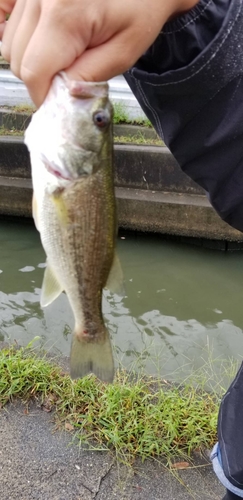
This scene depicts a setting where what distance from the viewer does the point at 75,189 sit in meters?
1.30

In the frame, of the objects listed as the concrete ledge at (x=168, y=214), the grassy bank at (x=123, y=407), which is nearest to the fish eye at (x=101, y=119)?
the grassy bank at (x=123, y=407)

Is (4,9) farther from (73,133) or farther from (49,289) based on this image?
(49,289)

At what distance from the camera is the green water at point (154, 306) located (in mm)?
4617

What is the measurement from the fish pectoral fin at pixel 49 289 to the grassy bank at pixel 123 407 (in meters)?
1.64

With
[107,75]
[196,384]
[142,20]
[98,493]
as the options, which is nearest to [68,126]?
[107,75]

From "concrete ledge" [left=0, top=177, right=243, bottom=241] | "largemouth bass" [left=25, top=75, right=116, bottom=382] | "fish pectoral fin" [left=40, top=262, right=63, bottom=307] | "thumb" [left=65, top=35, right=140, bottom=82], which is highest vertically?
"thumb" [left=65, top=35, right=140, bottom=82]

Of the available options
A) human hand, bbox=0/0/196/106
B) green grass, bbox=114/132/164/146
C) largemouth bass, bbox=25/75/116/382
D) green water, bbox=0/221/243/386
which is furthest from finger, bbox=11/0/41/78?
green grass, bbox=114/132/164/146

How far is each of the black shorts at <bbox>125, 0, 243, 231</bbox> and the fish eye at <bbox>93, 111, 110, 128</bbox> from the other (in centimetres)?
17

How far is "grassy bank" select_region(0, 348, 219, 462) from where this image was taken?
2.81 metres

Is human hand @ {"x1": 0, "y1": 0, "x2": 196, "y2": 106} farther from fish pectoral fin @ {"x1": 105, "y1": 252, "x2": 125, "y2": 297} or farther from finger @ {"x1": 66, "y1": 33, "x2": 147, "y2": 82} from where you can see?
fish pectoral fin @ {"x1": 105, "y1": 252, "x2": 125, "y2": 297}

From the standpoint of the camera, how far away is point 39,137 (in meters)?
1.24

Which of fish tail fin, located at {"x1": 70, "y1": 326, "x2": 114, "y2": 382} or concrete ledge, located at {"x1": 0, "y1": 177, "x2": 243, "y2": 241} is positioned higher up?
fish tail fin, located at {"x1": 70, "y1": 326, "x2": 114, "y2": 382}

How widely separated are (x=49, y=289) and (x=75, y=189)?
387 mm

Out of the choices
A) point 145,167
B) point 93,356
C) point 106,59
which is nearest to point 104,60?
point 106,59
